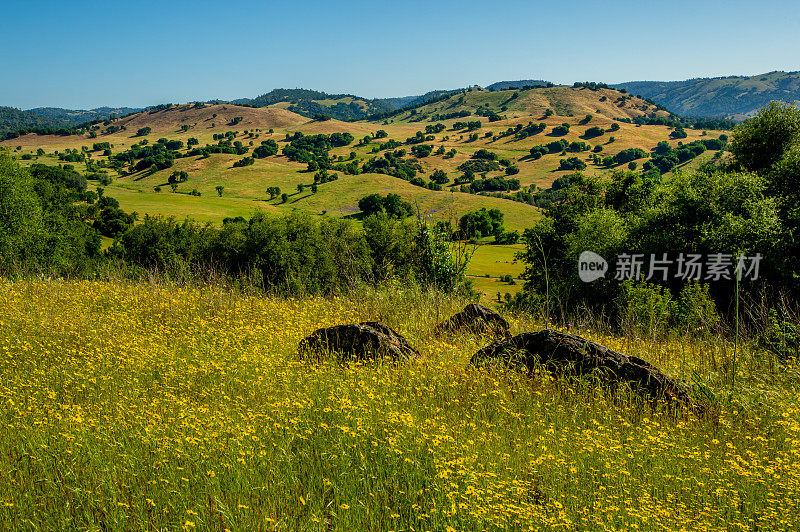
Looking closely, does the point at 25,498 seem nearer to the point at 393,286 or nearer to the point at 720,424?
the point at 720,424

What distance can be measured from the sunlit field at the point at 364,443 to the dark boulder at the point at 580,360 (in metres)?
0.25

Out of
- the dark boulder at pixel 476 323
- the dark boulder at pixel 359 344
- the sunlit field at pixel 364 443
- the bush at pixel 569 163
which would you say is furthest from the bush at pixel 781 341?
the bush at pixel 569 163

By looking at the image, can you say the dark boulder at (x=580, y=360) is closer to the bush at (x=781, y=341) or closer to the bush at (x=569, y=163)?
the bush at (x=781, y=341)

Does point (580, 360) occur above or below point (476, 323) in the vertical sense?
above

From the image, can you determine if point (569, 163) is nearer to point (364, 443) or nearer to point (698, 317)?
point (698, 317)

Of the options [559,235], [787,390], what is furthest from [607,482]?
[559,235]

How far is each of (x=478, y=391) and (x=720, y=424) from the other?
258cm

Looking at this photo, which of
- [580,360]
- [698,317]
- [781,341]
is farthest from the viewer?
[698,317]

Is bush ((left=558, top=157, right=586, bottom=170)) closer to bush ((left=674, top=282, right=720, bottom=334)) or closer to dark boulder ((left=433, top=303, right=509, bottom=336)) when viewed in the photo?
bush ((left=674, top=282, right=720, bottom=334))

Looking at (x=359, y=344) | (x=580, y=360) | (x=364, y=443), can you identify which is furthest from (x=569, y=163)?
(x=364, y=443)

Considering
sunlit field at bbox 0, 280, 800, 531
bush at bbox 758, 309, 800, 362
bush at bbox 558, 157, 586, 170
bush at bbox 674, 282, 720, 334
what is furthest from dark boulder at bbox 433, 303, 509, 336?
bush at bbox 558, 157, 586, 170

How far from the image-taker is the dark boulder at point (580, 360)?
5.82 m

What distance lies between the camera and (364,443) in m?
4.45

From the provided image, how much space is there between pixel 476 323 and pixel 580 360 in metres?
2.39
